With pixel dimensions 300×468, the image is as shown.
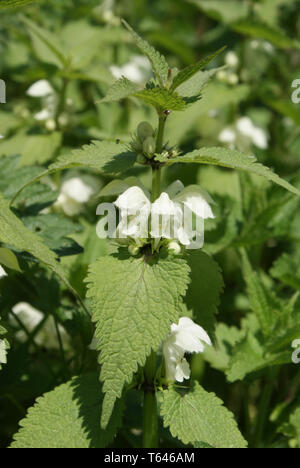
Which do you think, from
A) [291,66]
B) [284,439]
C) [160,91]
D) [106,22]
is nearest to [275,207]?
[284,439]

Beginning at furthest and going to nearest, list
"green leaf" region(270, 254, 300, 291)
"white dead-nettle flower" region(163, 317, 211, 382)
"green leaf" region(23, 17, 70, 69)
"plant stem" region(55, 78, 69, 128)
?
"plant stem" region(55, 78, 69, 128) → "green leaf" region(23, 17, 70, 69) → "green leaf" region(270, 254, 300, 291) → "white dead-nettle flower" region(163, 317, 211, 382)

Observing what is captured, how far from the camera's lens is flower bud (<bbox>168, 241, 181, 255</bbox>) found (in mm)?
1094

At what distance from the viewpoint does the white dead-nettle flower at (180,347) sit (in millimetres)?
1159

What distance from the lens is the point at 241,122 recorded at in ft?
7.79

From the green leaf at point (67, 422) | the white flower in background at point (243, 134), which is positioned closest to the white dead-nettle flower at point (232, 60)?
the white flower in background at point (243, 134)

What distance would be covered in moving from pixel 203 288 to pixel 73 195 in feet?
2.79

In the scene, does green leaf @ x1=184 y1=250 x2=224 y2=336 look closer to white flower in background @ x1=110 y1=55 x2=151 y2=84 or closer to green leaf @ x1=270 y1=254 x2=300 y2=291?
green leaf @ x1=270 y1=254 x2=300 y2=291

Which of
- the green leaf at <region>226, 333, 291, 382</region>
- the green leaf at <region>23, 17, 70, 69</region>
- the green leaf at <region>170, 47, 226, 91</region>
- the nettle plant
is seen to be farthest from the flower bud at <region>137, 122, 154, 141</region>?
the green leaf at <region>23, 17, 70, 69</region>

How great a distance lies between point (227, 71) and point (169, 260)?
164cm

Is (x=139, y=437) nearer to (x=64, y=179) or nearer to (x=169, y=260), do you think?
(x=169, y=260)

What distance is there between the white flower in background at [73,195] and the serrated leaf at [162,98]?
2.98ft

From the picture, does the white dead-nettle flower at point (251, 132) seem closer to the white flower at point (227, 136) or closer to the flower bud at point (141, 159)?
the white flower at point (227, 136)

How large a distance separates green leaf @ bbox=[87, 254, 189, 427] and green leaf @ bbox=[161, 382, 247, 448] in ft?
0.59

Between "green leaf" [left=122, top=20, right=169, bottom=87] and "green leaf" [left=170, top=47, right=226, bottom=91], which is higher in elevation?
"green leaf" [left=122, top=20, right=169, bottom=87]
